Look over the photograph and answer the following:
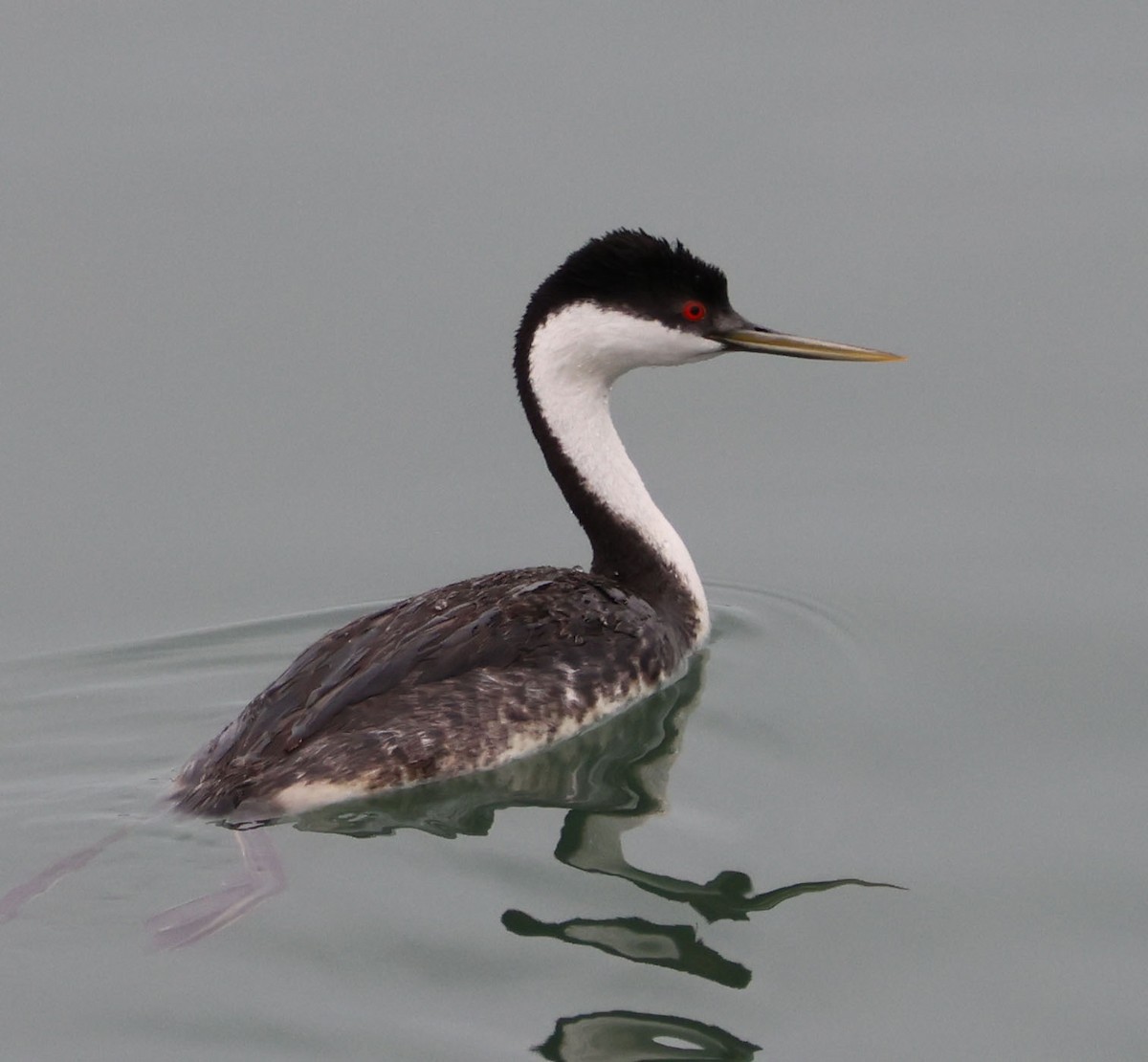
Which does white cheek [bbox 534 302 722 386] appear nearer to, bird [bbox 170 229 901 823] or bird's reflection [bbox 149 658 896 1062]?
bird [bbox 170 229 901 823]

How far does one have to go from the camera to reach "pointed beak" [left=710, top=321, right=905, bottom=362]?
9.06 metres

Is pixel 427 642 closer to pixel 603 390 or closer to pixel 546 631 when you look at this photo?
pixel 546 631

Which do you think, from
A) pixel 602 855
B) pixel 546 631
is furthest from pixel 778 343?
pixel 602 855

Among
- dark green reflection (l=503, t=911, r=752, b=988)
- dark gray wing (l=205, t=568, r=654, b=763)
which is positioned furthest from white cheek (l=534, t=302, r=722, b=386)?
dark green reflection (l=503, t=911, r=752, b=988)

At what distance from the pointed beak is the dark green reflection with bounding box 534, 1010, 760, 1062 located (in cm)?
353

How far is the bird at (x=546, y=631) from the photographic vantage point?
772 centimetres

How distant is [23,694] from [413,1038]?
317 centimetres

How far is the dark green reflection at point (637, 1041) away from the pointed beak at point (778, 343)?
3534mm

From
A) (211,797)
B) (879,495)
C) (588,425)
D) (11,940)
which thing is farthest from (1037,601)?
(11,940)

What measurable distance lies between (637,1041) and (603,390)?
3.55m

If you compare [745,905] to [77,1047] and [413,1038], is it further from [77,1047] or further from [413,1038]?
[77,1047]

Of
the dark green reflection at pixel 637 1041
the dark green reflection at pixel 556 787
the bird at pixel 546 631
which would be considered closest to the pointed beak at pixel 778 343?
the bird at pixel 546 631

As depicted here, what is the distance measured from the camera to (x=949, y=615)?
9156 mm

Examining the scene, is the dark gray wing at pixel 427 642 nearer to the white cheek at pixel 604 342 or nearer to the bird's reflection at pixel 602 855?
the bird's reflection at pixel 602 855
